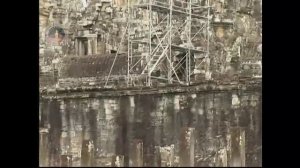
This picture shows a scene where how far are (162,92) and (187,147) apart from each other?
75cm

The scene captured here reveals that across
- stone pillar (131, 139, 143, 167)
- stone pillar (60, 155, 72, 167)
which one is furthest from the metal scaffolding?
stone pillar (60, 155, 72, 167)

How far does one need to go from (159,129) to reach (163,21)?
1352 mm

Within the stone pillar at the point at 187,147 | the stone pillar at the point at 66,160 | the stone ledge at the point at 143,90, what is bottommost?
the stone pillar at the point at 66,160

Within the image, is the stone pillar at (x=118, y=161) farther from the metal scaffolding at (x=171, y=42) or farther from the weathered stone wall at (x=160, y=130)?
the metal scaffolding at (x=171, y=42)

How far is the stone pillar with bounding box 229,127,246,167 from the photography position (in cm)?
905

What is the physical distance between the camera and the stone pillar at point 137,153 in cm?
919

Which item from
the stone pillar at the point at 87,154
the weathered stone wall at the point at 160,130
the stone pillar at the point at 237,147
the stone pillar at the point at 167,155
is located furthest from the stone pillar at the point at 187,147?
the stone pillar at the point at 87,154

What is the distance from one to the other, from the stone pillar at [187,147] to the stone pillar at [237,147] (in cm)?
48

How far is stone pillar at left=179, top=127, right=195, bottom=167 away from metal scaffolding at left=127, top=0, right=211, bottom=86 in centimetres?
61

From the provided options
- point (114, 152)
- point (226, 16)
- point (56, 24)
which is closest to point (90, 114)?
point (114, 152)

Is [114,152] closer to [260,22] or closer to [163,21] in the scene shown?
[163,21]

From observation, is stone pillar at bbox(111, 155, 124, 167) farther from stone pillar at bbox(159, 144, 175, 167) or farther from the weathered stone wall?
stone pillar at bbox(159, 144, 175, 167)

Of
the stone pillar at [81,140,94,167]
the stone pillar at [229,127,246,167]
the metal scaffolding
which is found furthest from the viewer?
the stone pillar at [81,140,94,167]

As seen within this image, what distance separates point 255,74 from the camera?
9086 millimetres
